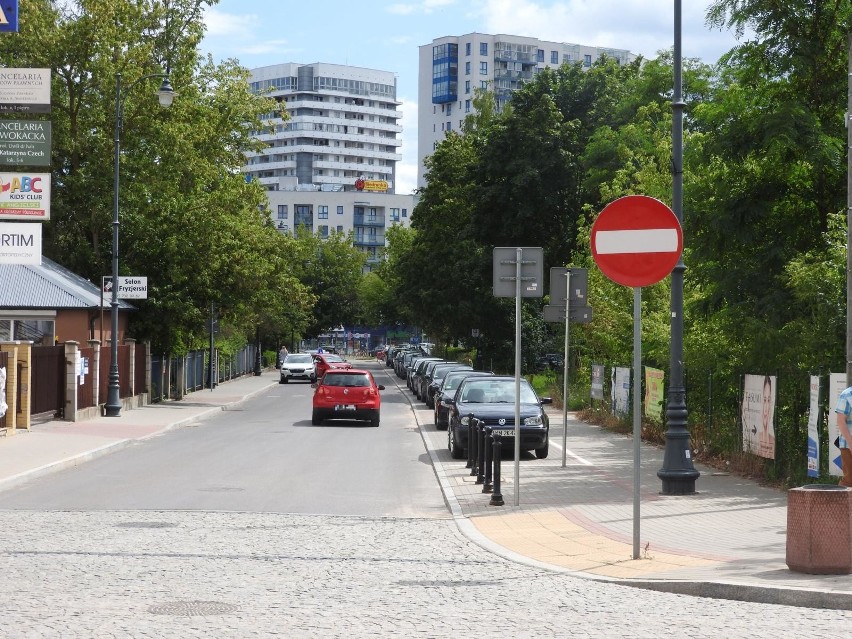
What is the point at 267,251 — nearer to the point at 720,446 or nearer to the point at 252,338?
the point at 720,446

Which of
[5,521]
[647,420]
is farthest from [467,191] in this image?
[5,521]

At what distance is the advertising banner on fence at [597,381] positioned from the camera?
111ft

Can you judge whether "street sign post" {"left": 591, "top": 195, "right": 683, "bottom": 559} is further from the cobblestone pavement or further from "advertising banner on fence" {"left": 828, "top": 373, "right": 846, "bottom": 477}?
"advertising banner on fence" {"left": 828, "top": 373, "right": 846, "bottom": 477}

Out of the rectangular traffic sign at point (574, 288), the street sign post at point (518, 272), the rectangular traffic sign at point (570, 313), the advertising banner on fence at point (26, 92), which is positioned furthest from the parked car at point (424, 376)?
the street sign post at point (518, 272)

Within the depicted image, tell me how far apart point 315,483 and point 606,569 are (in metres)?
8.41

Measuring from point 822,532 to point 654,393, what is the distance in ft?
55.9

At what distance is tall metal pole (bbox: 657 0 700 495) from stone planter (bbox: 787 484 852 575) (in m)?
6.30

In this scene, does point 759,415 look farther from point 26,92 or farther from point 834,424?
point 26,92

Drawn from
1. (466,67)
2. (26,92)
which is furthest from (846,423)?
(466,67)

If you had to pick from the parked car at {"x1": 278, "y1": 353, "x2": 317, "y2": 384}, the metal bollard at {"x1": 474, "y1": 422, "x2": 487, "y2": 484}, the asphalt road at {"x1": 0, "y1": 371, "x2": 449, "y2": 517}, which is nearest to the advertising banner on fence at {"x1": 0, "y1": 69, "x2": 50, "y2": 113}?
the asphalt road at {"x1": 0, "y1": 371, "x2": 449, "y2": 517}

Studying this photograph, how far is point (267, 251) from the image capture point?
152 feet

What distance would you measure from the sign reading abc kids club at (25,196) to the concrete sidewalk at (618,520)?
4.57m

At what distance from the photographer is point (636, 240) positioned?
1084 cm

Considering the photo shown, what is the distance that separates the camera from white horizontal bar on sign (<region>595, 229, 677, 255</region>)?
10.8 metres
